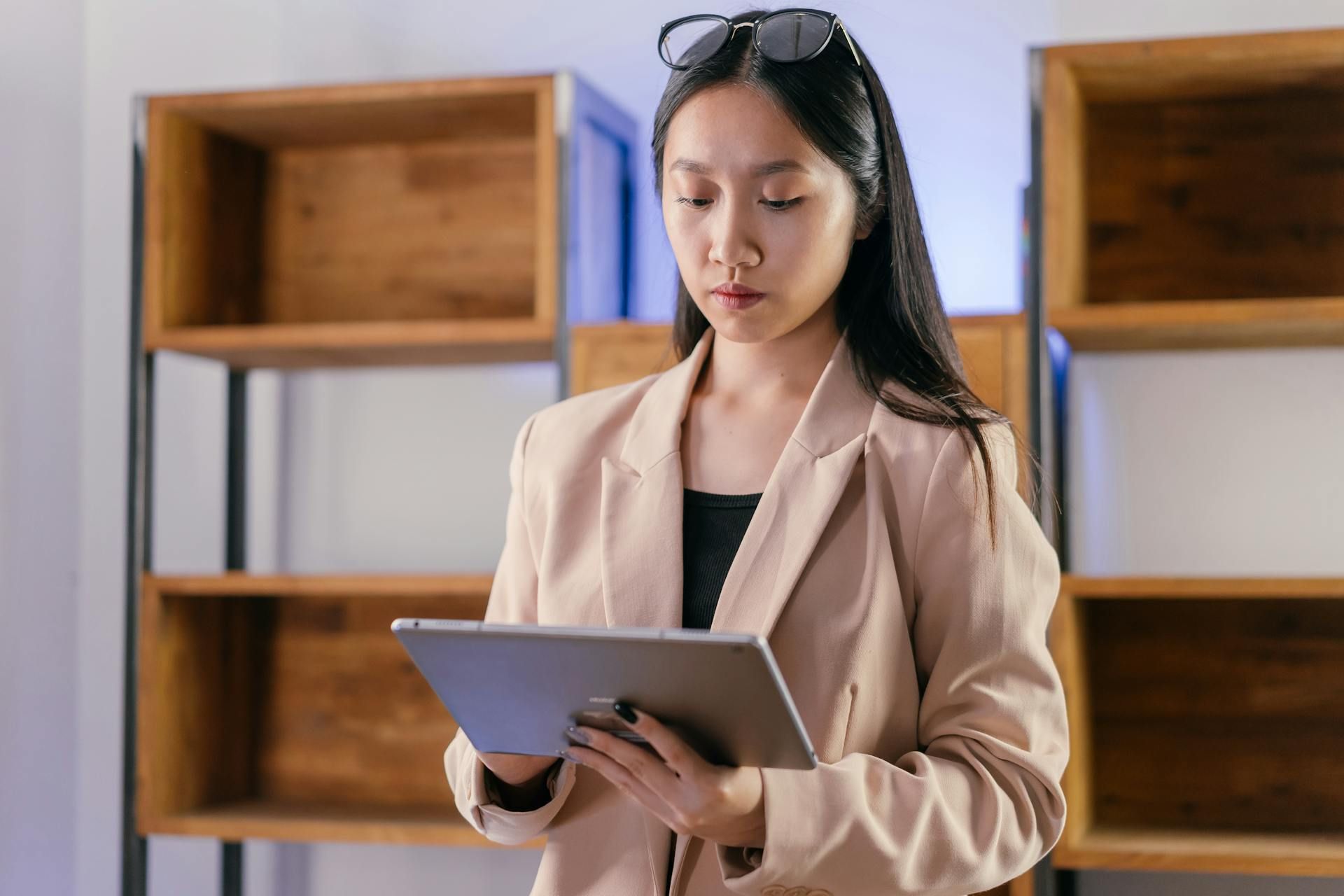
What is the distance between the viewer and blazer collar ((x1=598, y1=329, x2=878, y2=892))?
1.13 metres

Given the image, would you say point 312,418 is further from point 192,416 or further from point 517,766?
point 517,766

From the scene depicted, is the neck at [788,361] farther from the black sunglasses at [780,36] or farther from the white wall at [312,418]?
the white wall at [312,418]

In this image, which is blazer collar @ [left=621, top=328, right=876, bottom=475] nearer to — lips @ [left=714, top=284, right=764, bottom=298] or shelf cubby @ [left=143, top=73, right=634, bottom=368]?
lips @ [left=714, top=284, right=764, bottom=298]

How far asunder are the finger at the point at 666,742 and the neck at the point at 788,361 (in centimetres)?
38

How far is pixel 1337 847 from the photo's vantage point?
2.12 metres

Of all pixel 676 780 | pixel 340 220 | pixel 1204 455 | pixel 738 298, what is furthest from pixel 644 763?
pixel 340 220

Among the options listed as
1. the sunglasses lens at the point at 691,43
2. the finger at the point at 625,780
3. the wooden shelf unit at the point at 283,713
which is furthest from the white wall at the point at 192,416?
the finger at the point at 625,780

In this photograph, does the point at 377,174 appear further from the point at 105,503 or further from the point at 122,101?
the point at 105,503

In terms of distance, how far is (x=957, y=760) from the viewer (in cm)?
112

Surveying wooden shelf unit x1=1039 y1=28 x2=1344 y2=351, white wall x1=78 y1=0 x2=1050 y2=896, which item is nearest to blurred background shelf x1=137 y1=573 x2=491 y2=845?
white wall x1=78 y1=0 x2=1050 y2=896

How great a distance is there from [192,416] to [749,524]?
1.97 m

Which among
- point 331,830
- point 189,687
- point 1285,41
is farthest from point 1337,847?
point 189,687

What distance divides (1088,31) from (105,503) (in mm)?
2112

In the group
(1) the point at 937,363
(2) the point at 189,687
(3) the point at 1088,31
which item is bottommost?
(2) the point at 189,687
